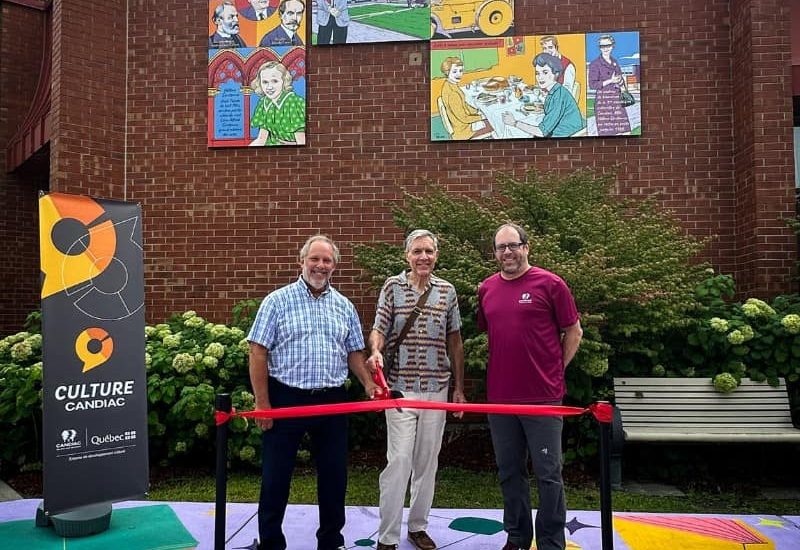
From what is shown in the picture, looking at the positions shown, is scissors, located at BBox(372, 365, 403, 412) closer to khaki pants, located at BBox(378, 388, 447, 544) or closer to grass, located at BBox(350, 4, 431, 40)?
khaki pants, located at BBox(378, 388, 447, 544)

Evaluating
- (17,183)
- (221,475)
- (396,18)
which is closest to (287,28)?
(396,18)

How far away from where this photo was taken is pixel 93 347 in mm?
4098

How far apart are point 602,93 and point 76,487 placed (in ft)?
22.1

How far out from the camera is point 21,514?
466 cm

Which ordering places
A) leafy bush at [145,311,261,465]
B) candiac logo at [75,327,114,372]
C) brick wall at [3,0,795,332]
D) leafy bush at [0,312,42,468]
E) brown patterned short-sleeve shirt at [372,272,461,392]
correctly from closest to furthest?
brown patterned short-sleeve shirt at [372,272,461,392] → candiac logo at [75,327,114,372] → leafy bush at [0,312,42,468] → leafy bush at [145,311,261,465] → brick wall at [3,0,795,332]

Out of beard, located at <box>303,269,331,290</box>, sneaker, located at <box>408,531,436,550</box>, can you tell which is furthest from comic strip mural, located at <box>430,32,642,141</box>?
sneaker, located at <box>408,531,436,550</box>

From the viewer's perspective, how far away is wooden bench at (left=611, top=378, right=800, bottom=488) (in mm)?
5707

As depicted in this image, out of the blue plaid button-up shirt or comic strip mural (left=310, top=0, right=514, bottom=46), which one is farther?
comic strip mural (left=310, top=0, right=514, bottom=46)

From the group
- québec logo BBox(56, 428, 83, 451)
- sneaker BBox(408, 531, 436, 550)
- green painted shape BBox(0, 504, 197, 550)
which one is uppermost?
québec logo BBox(56, 428, 83, 451)

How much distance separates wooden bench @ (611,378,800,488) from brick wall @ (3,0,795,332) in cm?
199

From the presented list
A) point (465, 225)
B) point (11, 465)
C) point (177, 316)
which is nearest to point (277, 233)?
point (177, 316)

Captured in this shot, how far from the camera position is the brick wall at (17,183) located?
991cm

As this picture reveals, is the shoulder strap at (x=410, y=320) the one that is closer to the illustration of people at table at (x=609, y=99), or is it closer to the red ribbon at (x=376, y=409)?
the red ribbon at (x=376, y=409)

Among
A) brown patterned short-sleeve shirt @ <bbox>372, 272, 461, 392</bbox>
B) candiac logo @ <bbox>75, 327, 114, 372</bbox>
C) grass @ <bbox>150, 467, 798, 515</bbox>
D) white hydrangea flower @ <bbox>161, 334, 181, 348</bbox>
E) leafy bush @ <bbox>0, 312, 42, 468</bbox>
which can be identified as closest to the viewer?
brown patterned short-sleeve shirt @ <bbox>372, 272, 461, 392</bbox>
